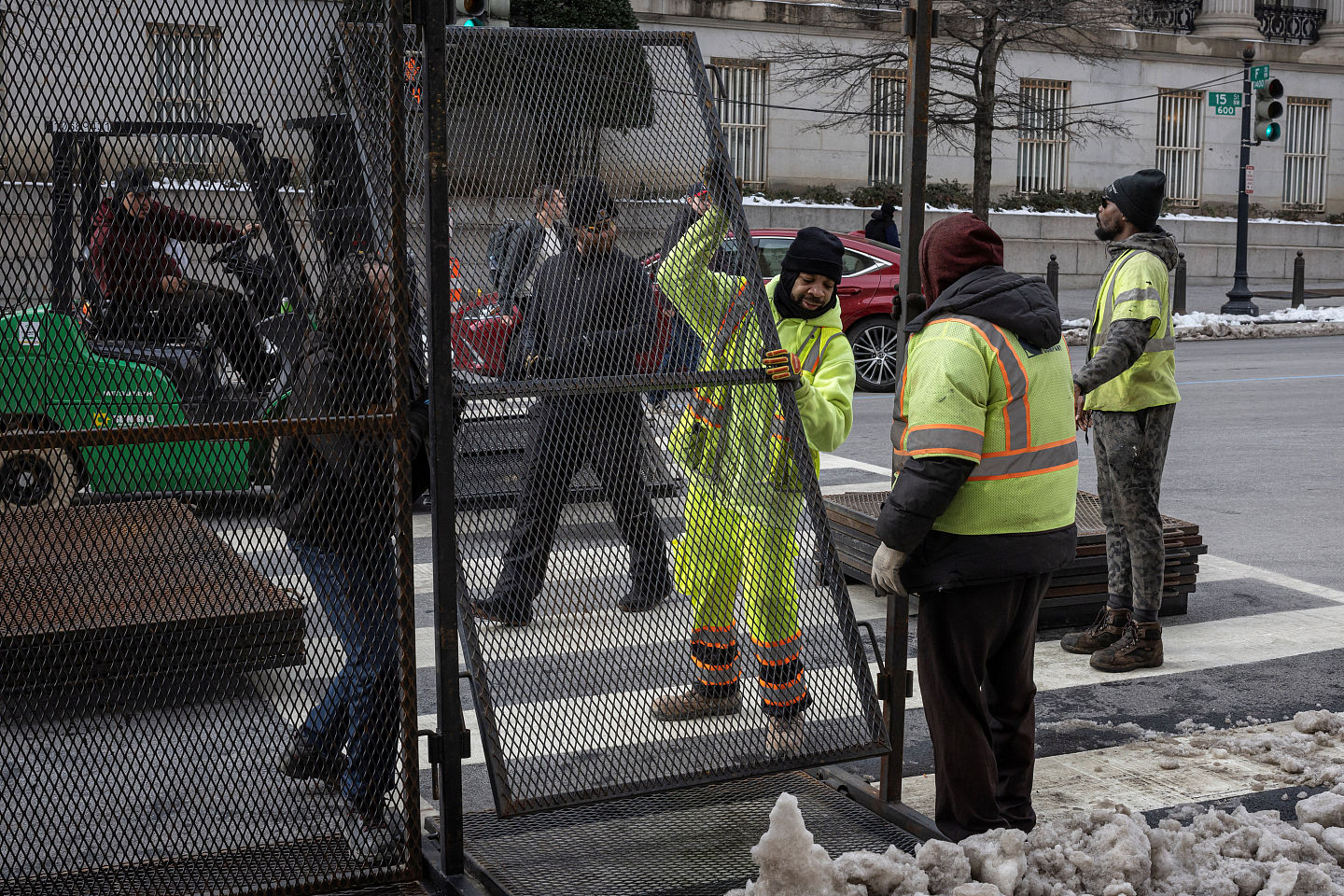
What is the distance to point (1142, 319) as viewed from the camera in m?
5.83

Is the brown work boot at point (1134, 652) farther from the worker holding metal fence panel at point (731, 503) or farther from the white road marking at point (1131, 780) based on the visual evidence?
the worker holding metal fence panel at point (731, 503)

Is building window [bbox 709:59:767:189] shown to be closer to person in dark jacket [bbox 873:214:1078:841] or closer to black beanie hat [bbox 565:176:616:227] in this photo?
black beanie hat [bbox 565:176:616:227]

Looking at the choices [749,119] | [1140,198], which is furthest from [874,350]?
[749,119]

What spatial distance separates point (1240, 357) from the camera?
1905 centimetres

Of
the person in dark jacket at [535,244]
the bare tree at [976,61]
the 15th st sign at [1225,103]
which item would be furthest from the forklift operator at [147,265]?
the 15th st sign at [1225,103]

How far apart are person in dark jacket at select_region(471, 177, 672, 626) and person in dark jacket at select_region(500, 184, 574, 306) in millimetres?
30

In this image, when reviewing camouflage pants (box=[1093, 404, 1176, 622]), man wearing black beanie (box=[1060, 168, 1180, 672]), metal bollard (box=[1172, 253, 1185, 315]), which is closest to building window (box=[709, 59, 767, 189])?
metal bollard (box=[1172, 253, 1185, 315])

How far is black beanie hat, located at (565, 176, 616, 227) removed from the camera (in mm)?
4184

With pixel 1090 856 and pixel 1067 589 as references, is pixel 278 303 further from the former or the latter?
pixel 1067 589

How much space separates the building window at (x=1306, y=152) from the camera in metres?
35.1

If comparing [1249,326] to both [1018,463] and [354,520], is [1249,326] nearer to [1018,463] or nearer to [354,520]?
[1018,463]

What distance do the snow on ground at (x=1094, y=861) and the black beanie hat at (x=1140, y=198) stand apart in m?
2.69

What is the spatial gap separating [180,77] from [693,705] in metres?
2.33

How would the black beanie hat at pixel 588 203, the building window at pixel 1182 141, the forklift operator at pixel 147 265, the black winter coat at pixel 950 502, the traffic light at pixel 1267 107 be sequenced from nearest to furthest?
the forklift operator at pixel 147 265 → the black winter coat at pixel 950 502 → the black beanie hat at pixel 588 203 → the traffic light at pixel 1267 107 → the building window at pixel 1182 141
